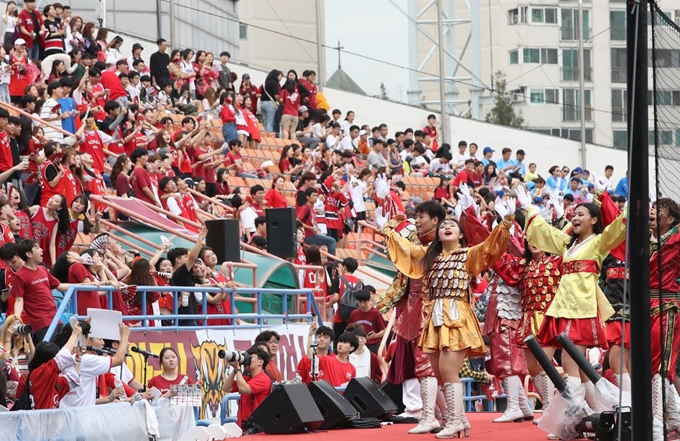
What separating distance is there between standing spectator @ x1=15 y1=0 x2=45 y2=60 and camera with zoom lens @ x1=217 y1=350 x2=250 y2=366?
41.5 ft

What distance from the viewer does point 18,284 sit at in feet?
36.8

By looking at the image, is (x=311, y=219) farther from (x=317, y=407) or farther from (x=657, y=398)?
(x=657, y=398)

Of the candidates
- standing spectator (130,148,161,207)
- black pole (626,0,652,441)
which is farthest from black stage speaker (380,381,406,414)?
standing spectator (130,148,161,207)

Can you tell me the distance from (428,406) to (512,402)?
1.39 meters

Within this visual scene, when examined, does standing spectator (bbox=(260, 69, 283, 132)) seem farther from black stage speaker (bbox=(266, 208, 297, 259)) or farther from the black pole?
the black pole

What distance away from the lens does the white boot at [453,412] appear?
9.47m

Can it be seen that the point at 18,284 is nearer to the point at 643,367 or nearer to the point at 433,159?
the point at 643,367

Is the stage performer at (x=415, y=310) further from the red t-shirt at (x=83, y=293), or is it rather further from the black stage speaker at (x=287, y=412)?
the red t-shirt at (x=83, y=293)

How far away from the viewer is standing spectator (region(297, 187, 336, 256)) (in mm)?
19938

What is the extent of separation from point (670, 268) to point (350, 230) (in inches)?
523

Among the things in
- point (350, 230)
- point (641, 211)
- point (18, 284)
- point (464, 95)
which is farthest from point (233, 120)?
point (464, 95)

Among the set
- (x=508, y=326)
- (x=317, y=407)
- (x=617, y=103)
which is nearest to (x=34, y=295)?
(x=317, y=407)

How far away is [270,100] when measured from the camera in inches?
1116

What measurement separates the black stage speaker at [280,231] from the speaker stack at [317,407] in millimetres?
5313
